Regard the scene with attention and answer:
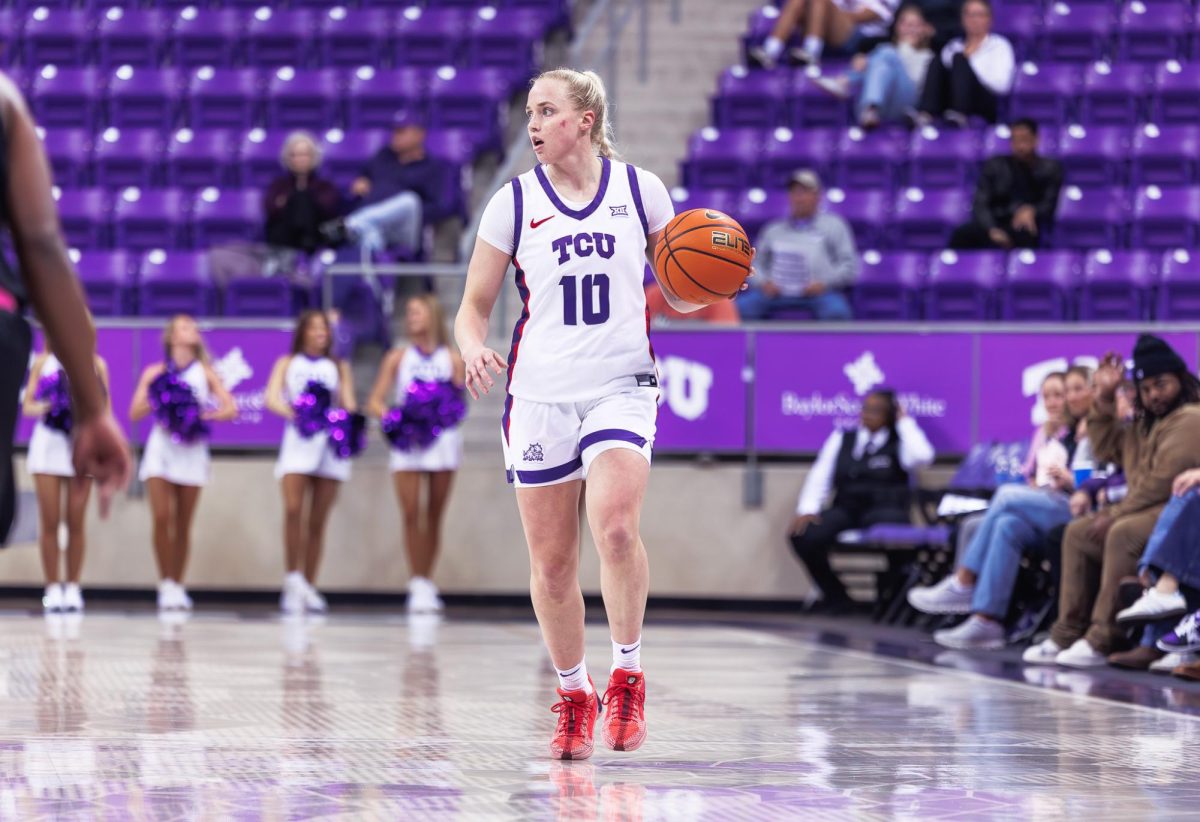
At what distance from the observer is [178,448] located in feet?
44.4

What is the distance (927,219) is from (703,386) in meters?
2.83

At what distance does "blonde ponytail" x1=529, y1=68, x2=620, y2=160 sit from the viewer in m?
5.92

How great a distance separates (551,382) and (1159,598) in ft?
14.2

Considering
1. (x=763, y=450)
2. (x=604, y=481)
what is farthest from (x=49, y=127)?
(x=604, y=481)

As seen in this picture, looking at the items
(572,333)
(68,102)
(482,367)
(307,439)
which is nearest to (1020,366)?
(307,439)

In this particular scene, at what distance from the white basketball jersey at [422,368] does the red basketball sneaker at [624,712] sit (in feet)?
25.6

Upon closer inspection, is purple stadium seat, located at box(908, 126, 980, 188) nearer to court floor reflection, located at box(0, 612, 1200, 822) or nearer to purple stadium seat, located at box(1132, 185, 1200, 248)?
purple stadium seat, located at box(1132, 185, 1200, 248)

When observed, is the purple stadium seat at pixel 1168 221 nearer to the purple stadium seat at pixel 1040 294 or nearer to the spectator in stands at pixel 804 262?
the purple stadium seat at pixel 1040 294

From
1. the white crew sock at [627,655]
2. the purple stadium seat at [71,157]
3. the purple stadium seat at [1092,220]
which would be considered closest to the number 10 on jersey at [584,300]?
the white crew sock at [627,655]

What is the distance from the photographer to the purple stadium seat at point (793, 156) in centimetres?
1592

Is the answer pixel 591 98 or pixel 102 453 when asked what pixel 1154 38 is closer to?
pixel 591 98

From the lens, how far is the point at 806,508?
1334cm

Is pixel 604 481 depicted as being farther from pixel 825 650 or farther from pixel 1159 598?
pixel 825 650

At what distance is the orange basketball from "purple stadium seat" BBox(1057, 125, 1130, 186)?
10.2 metres
